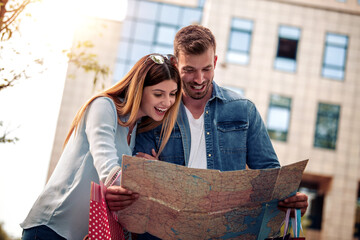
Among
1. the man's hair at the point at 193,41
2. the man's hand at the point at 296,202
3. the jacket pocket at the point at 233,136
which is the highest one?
the man's hair at the point at 193,41

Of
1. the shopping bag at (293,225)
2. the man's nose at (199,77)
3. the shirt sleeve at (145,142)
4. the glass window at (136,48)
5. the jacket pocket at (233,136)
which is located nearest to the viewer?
the shopping bag at (293,225)

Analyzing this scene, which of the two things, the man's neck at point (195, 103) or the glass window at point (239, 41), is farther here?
the glass window at point (239, 41)

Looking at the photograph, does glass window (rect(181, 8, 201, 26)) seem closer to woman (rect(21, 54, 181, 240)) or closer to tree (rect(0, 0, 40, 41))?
tree (rect(0, 0, 40, 41))

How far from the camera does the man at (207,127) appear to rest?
2.79 meters

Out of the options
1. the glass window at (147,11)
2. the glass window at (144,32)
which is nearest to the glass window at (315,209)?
the glass window at (144,32)

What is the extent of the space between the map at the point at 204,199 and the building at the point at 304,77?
16.1 m

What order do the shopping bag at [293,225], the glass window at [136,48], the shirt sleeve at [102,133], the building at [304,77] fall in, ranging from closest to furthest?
the shirt sleeve at [102,133], the shopping bag at [293,225], the building at [304,77], the glass window at [136,48]

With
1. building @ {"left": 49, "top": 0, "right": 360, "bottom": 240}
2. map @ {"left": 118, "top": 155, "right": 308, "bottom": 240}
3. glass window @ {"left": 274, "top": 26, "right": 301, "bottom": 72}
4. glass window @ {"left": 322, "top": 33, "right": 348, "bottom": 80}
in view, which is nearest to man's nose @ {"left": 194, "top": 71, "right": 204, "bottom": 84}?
map @ {"left": 118, "top": 155, "right": 308, "bottom": 240}

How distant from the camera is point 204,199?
6.61 ft

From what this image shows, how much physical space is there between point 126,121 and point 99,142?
0.38 metres

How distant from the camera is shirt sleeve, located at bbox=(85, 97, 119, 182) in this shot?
2.00 m

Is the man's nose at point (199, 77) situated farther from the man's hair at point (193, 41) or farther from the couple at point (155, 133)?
the man's hair at point (193, 41)

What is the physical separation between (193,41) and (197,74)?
21 centimetres

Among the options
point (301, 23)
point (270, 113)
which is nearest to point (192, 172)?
point (270, 113)
